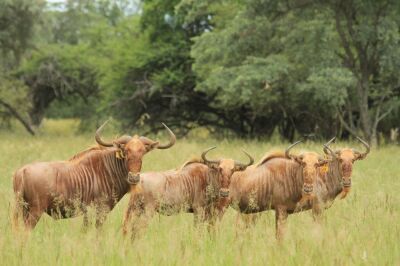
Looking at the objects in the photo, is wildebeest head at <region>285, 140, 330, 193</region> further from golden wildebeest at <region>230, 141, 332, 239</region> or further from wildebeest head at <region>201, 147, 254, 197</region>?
wildebeest head at <region>201, 147, 254, 197</region>

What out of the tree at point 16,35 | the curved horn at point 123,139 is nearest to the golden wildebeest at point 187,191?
the curved horn at point 123,139

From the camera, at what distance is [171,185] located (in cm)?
848

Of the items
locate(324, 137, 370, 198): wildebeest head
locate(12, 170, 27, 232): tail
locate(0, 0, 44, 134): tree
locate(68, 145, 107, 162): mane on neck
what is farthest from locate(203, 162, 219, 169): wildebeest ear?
locate(0, 0, 44, 134): tree

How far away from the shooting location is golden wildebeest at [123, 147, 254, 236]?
8148 millimetres

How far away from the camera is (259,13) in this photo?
70.5 ft

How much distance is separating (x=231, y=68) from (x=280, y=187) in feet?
44.7

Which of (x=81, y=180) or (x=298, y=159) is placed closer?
(x=81, y=180)

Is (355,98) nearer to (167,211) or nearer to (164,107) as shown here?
(164,107)

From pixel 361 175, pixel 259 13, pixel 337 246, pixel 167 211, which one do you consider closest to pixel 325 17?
pixel 259 13

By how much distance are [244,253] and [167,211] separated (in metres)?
2.19

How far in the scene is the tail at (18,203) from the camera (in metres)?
7.36

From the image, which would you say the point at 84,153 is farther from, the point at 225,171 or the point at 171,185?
the point at 225,171

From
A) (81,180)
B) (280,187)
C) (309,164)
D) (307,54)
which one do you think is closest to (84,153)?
(81,180)

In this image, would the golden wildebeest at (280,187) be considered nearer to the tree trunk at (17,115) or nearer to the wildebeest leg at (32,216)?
the wildebeest leg at (32,216)
